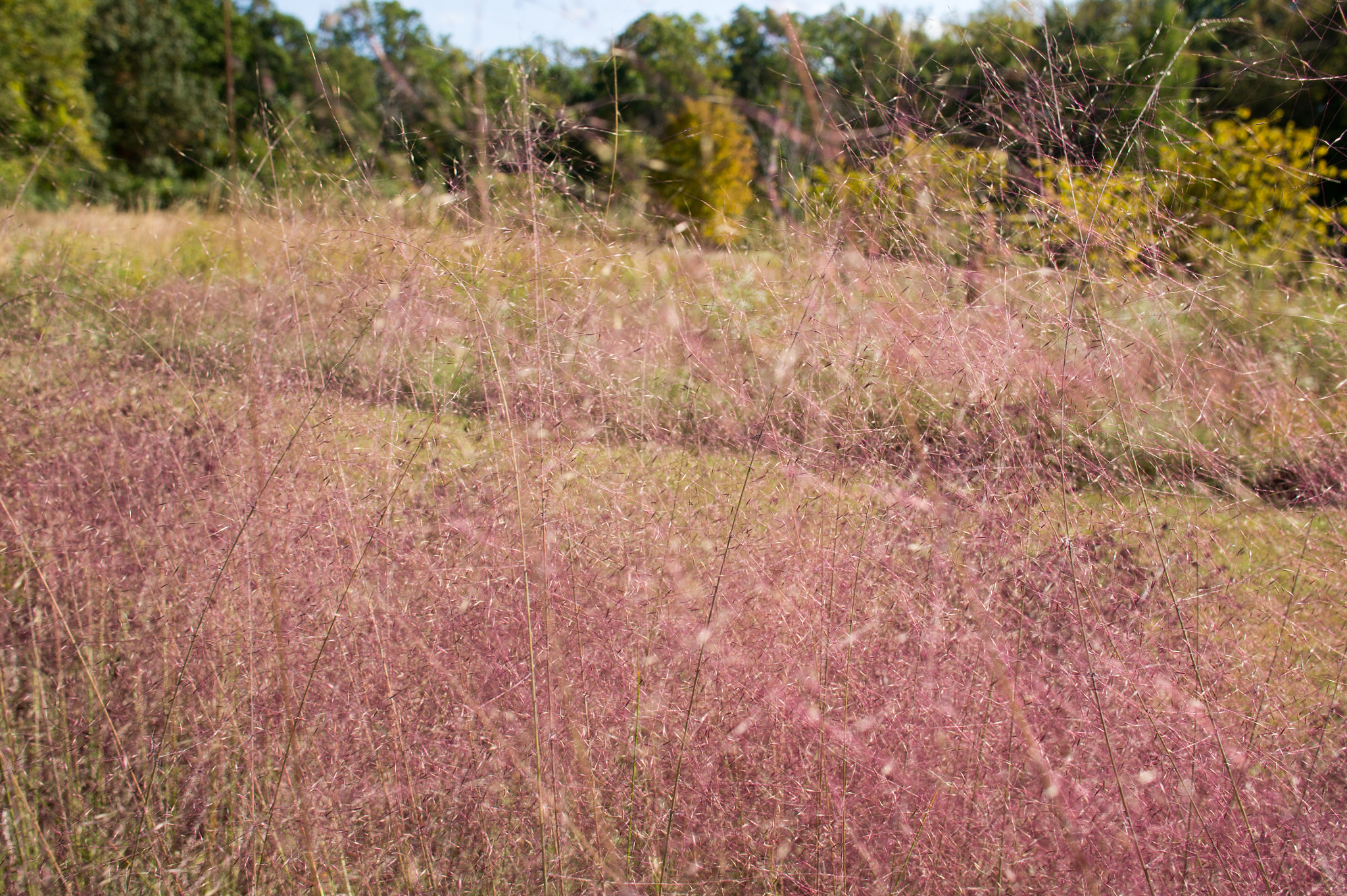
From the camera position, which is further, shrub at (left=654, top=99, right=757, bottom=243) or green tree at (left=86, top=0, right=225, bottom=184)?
green tree at (left=86, top=0, right=225, bottom=184)

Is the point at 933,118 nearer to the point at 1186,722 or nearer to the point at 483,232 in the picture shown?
the point at 483,232

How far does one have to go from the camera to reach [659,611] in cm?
161

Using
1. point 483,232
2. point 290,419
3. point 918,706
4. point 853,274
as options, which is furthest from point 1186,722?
point 290,419

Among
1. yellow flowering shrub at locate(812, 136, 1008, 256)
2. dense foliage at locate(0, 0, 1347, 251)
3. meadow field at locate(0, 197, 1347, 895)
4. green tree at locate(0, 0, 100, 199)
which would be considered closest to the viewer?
meadow field at locate(0, 197, 1347, 895)

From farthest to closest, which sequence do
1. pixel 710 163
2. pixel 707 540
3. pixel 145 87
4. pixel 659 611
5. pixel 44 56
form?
pixel 145 87 < pixel 44 56 < pixel 710 163 < pixel 707 540 < pixel 659 611

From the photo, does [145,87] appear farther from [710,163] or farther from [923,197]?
[923,197]

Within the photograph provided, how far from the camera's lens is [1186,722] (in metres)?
1.43

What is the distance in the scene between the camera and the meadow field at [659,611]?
4.40 feet

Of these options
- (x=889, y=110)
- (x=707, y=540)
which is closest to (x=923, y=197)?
(x=889, y=110)

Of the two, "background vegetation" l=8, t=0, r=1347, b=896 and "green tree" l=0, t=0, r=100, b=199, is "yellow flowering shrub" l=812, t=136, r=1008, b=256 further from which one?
"green tree" l=0, t=0, r=100, b=199

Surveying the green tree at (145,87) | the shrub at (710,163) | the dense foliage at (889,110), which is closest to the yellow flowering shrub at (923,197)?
the dense foliage at (889,110)

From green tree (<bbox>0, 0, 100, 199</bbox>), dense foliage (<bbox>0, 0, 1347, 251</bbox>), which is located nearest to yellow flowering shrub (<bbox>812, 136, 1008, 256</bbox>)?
dense foliage (<bbox>0, 0, 1347, 251</bbox>)

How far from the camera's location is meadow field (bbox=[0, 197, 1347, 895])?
1342 mm

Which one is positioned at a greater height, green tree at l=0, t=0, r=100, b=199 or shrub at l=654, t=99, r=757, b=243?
green tree at l=0, t=0, r=100, b=199
